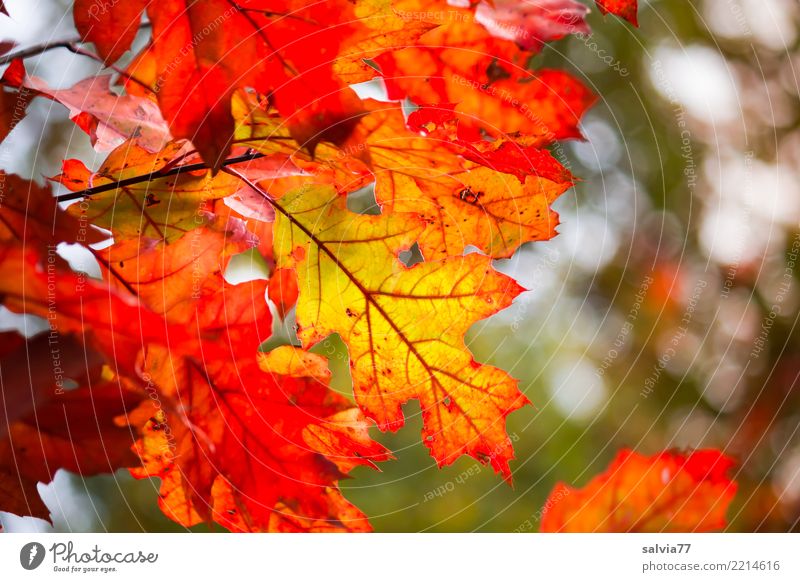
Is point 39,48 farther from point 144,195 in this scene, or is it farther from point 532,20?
point 532,20

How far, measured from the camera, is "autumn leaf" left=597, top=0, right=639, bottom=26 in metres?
0.61

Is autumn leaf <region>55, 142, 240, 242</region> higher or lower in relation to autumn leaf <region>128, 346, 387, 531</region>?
higher

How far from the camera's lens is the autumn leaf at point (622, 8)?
61 cm

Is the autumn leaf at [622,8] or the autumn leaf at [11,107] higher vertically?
the autumn leaf at [622,8]

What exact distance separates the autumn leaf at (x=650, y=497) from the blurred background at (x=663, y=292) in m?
0.02

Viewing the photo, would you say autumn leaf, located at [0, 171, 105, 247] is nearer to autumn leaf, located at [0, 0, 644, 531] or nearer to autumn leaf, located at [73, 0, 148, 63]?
autumn leaf, located at [0, 0, 644, 531]

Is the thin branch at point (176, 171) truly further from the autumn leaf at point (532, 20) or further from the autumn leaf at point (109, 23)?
the autumn leaf at point (532, 20)

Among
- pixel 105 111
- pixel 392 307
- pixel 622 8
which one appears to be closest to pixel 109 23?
pixel 105 111

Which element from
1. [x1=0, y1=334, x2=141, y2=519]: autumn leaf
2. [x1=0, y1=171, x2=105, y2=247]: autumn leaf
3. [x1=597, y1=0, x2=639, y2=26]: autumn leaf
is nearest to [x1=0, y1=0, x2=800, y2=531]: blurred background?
[x1=597, y1=0, x2=639, y2=26]: autumn leaf

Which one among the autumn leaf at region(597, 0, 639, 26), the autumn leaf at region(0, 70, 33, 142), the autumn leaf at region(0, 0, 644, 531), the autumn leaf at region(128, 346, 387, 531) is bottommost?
the autumn leaf at region(128, 346, 387, 531)

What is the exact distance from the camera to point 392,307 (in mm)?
566

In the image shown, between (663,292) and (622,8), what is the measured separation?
31 cm

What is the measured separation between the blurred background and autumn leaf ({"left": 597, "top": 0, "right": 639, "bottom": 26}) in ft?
0.04

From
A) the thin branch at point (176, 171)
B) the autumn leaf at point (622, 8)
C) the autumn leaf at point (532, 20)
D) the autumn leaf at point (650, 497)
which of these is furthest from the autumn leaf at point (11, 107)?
the autumn leaf at point (650, 497)
